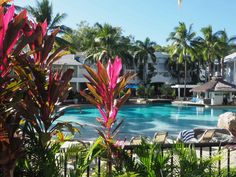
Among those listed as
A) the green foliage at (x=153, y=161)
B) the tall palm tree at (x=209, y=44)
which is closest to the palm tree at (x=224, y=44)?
the tall palm tree at (x=209, y=44)

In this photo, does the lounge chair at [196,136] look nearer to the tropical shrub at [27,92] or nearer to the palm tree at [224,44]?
the tropical shrub at [27,92]

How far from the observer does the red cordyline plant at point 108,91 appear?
2791 mm

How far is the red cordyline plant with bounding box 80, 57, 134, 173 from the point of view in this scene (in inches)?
110

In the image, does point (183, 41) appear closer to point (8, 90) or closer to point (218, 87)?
point (218, 87)

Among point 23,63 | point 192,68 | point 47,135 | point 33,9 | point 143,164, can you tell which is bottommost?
point 143,164

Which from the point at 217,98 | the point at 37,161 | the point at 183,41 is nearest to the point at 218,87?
the point at 217,98

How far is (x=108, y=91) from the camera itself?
283cm

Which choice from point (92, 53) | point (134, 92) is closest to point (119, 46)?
point (92, 53)

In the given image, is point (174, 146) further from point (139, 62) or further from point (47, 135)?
point (139, 62)

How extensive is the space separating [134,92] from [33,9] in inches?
826

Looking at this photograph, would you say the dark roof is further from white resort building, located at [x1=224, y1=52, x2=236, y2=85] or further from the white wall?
white resort building, located at [x1=224, y1=52, x2=236, y2=85]

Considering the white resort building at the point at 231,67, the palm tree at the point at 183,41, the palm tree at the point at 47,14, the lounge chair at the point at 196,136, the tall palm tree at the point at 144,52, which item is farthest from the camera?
the tall palm tree at the point at 144,52

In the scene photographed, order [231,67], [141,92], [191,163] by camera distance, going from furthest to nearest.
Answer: [231,67] < [141,92] < [191,163]

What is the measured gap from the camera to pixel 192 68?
5122cm
